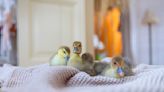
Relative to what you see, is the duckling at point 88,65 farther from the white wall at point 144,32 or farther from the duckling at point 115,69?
the white wall at point 144,32

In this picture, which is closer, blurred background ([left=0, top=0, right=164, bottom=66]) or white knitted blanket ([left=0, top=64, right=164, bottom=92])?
white knitted blanket ([left=0, top=64, right=164, bottom=92])

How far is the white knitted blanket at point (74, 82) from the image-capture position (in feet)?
1.69

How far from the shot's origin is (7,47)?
233 centimetres

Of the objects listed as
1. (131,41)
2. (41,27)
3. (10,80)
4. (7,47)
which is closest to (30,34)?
(41,27)

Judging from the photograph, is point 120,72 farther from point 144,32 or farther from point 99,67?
point 144,32

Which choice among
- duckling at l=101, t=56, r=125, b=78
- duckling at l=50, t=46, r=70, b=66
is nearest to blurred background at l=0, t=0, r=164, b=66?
duckling at l=50, t=46, r=70, b=66

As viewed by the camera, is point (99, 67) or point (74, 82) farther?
point (99, 67)

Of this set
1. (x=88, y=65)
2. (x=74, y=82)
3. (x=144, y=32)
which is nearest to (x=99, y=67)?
(x=88, y=65)

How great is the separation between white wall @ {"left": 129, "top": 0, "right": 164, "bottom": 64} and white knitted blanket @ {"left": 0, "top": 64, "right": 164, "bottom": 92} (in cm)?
336

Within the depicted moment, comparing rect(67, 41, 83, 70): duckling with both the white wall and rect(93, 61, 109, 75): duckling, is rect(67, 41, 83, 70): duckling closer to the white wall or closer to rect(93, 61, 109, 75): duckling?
rect(93, 61, 109, 75): duckling

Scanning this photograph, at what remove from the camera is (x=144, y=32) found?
154 inches

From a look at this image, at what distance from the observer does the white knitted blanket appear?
0.51m

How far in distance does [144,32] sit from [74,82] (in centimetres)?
349

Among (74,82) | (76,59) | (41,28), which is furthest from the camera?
(41,28)
